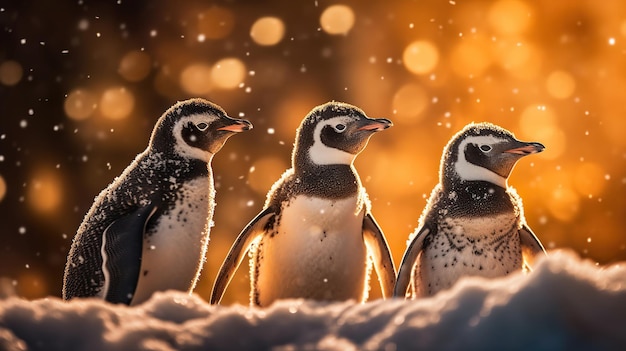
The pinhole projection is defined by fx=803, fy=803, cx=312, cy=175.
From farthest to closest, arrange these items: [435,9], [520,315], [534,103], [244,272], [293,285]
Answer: [244,272], [435,9], [534,103], [293,285], [520,315]

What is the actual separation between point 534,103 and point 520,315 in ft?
12.9

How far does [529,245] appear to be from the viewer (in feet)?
8.25

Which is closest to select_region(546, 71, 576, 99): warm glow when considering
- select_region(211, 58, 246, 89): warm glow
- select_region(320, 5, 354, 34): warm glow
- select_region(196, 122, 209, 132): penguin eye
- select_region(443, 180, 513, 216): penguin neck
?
select_region(320, 5, 354, 34): warm glow

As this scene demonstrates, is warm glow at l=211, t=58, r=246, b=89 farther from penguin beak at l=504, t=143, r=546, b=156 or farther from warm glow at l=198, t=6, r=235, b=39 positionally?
penguin beak at l=504, t=143, r=546, b=156

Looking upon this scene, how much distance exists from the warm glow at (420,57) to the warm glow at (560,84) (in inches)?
30.0

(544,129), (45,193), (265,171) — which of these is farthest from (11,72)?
(544,129)

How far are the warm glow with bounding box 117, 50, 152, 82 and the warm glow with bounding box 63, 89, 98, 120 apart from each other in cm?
30

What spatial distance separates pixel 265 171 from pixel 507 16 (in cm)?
188

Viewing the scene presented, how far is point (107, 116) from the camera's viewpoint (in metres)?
4.99

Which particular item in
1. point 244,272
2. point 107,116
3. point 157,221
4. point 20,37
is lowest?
point 244,272

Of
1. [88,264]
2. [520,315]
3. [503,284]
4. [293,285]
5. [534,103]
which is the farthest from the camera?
[534,103]

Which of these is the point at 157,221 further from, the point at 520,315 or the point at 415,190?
the point at 415,190

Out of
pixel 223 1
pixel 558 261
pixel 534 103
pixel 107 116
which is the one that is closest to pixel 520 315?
pixel 558 261

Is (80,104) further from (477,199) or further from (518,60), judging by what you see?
(477,199)
